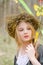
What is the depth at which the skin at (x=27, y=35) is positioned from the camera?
4.57 feet

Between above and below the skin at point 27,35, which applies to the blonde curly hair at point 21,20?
above

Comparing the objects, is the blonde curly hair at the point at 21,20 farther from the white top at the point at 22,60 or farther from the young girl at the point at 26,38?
the white top at the point at 22,60

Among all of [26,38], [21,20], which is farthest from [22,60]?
[21,20]

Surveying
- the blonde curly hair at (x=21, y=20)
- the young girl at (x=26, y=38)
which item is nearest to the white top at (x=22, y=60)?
the young girl at (x=26, y=38)

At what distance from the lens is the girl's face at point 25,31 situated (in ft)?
4.63

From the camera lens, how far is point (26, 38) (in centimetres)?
143

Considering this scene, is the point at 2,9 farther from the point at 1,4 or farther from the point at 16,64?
the point at 16,64

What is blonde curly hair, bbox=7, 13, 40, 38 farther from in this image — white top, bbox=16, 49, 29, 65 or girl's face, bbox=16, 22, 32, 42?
white top, bbox=16, 49, 29, 65

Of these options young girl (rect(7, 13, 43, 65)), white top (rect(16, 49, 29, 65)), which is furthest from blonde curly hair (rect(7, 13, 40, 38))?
white top (rect(16, 49, 29, 65))

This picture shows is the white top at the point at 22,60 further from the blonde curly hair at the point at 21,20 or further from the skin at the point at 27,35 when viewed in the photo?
the blonde curly hair at the point at 21,20

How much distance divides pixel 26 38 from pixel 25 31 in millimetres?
45

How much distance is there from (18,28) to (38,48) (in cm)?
16

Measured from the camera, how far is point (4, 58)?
79.1 inches

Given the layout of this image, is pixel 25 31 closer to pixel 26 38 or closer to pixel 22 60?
pixel 26 38
